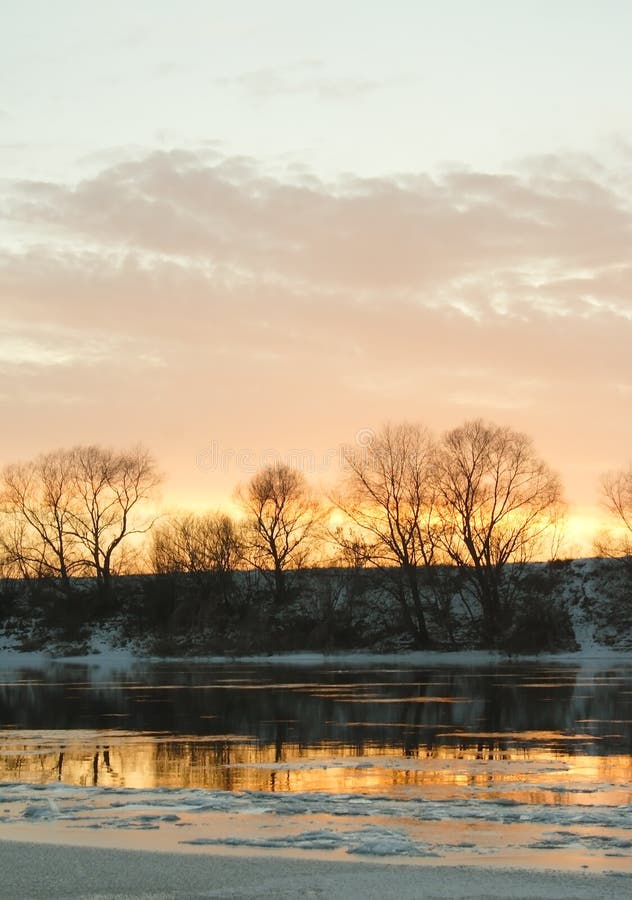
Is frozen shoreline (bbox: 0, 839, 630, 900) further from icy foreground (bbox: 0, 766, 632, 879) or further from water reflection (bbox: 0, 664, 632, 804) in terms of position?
water reflection (bbox: 0, 664, 632, 804)

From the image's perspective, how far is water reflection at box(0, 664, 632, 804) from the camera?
519 inches

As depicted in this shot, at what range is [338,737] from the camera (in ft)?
58.8

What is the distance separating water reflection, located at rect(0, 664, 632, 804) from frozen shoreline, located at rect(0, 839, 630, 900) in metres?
3.47

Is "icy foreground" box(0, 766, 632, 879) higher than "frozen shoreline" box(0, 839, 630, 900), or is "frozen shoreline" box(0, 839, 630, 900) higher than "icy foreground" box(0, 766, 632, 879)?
"icy foreground" box(0, 766, 632, 879)

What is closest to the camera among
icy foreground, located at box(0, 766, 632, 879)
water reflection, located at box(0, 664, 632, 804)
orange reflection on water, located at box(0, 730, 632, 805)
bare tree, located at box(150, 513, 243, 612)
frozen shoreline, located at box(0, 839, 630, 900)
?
frozen shoreline, located at box(0, 839, 630, 900)

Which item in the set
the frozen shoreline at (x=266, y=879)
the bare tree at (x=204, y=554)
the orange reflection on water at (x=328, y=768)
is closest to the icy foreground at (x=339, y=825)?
the frozen shoreline at (x=266, y=879)

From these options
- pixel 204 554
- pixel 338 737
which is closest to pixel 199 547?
pixel 204 554

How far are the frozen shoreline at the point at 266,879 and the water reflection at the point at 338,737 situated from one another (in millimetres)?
3467

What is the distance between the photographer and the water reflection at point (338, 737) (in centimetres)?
1319

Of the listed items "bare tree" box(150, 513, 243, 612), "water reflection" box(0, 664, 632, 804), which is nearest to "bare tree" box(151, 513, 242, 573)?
→ "bare tree" box(150, 513, 243, 612)

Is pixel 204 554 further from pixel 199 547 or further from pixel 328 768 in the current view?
pixel 328 768

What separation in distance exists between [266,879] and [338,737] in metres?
9.77

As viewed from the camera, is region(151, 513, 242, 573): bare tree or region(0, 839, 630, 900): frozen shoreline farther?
region(151, 513, 242, 573): bare tree

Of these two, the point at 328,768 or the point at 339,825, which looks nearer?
the point at 339,825
